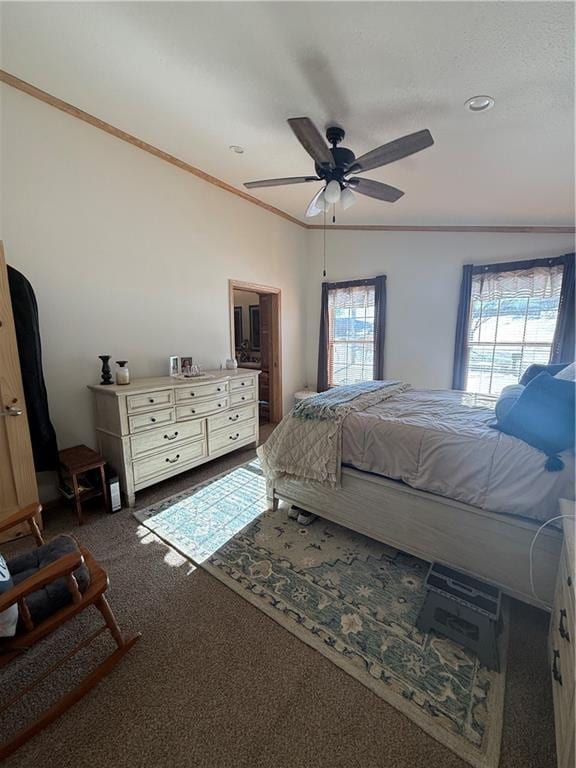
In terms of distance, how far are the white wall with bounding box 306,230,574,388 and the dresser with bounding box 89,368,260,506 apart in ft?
8.17

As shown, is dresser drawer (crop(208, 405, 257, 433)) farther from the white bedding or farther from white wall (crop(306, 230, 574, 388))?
white wall (crop(306, 230, 574, 388))

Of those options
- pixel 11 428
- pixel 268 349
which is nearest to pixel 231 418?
pixel 268 349

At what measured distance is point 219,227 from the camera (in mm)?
3703

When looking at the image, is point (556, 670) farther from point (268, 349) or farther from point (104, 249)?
point (268, 349)

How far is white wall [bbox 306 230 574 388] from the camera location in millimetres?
3895

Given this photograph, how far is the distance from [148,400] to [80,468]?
27.1 inches

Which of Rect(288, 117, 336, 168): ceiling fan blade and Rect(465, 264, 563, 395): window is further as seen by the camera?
Rect(465, 264, 563, 395): window

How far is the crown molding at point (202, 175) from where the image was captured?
2.25 m

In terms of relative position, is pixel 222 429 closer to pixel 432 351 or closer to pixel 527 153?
pixel 432 351

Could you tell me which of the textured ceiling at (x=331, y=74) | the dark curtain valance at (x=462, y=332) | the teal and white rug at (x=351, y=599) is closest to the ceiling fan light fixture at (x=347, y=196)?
the textured ceiling at (x=331, y=74)

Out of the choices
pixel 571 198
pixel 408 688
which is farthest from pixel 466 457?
pixel 571 198

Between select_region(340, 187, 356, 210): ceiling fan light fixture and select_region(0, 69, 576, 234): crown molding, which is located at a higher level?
select_region(0, 69, 576, 234): crown molding

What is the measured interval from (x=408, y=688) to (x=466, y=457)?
1088 millimetres

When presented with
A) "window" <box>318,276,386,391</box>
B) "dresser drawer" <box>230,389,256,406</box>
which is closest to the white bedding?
"dresser drawer" <box>230,389,256,406</box>
